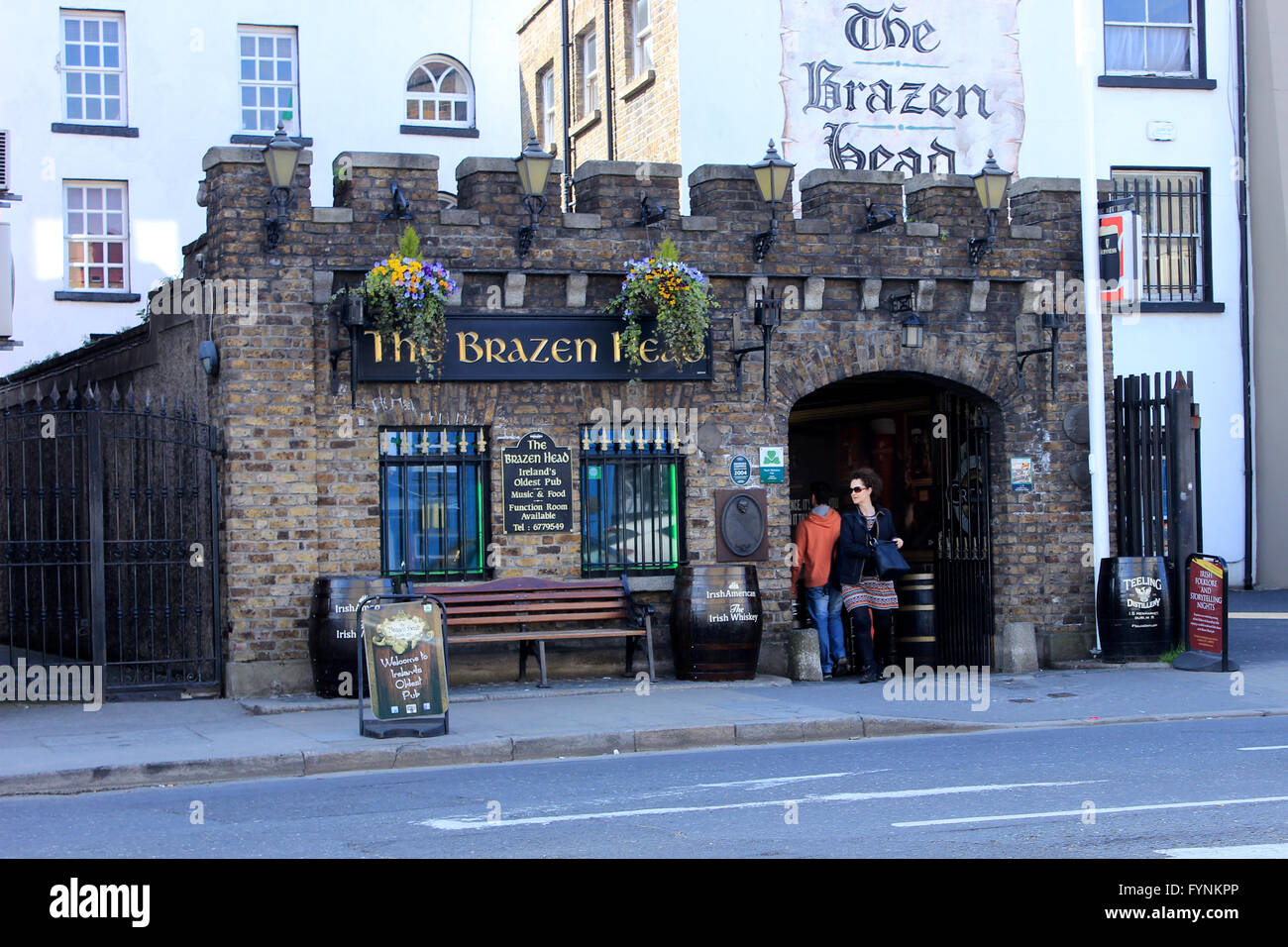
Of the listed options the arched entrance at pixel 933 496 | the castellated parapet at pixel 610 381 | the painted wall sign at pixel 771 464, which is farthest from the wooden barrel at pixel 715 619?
the arched entrance at pixel 933 496

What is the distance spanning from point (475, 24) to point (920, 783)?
70.8 feet

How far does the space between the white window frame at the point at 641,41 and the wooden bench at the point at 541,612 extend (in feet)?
33.1

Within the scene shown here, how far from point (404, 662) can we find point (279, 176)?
4.63 metres

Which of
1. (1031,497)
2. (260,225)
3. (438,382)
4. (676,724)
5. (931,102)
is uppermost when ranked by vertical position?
(931,102)

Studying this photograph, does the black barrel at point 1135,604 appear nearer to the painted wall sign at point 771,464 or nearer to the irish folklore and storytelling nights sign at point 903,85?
the painted wall sign at point 771,464

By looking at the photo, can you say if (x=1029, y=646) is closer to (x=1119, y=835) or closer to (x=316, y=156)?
(x=1119, y=835)

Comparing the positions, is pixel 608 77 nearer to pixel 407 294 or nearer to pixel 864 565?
pixel 864 565

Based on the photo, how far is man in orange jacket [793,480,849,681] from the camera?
15055 millimetres

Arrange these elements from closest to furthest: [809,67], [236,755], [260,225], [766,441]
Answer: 1. [236,755]
2. [260,225]
3. [766,441]
4. [809,67]

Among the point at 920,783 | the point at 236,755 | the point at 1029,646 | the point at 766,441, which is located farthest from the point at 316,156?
the point at 920,783

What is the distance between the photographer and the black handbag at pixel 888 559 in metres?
14.5

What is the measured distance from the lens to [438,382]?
1401cm

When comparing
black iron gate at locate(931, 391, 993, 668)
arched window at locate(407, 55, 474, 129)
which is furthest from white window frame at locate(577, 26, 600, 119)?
black iron gate at locate(931, 391, 993, 668)

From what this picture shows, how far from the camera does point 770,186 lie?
14578 mm
